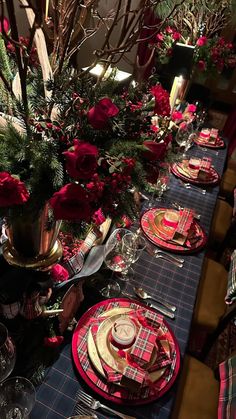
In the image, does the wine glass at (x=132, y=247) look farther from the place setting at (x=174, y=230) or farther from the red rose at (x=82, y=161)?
the red rose at (x=82, y=161)

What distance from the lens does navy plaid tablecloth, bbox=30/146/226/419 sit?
0.86 m

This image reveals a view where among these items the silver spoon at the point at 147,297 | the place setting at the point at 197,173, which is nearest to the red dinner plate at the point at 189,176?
the place setting at the point at 197,173

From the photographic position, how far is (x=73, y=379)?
914 mm

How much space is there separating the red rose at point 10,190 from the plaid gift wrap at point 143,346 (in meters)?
0.58

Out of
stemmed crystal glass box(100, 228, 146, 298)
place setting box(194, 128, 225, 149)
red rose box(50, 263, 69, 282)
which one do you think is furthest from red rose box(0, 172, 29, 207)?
place setting box(194, 128, 225, 149)

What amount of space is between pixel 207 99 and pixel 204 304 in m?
2.66

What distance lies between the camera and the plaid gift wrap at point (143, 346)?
3.01 ft

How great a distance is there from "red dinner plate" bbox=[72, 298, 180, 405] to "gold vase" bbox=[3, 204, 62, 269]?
251 mm

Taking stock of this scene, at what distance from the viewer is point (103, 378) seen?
2.99 ft

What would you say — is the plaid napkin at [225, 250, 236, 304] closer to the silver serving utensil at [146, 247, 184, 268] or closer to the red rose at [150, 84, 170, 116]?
the silver serving utensil at [146, 247, 184, 268]

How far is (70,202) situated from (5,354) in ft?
1.41

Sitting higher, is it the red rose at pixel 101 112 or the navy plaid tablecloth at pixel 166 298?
the red rose at pixel 101 112

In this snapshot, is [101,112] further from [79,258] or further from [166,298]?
[166,298]

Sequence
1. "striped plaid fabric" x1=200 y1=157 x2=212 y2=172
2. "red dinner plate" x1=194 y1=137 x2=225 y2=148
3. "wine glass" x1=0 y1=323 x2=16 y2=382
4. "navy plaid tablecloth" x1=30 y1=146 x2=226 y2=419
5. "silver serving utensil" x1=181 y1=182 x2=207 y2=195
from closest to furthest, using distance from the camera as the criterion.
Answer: "wine glass" x1=0 y1=323 x2=16 y2=382
"navy plaid tablecloth" x1=30 y1=146 x2=226 y2=419
"silver serving utensil" x1=181 y1=182 x2=207 y2=195
"striped plaid fabric" x1=200 y1=157 x2=212 y2=172
"red dinner plate" x1=194 y1=137 x2=225 y2=148
